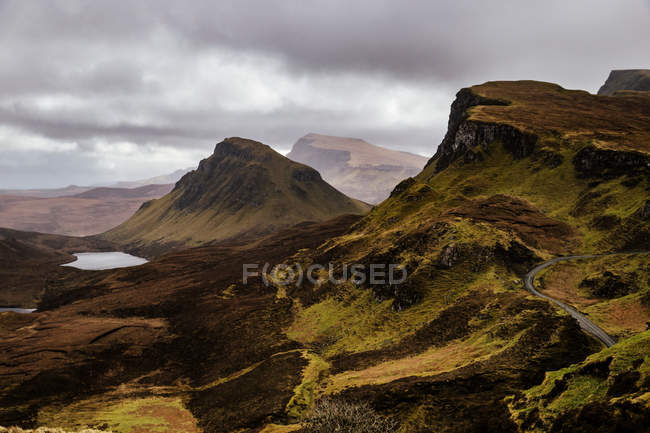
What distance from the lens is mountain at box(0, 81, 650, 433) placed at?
28.6 metres

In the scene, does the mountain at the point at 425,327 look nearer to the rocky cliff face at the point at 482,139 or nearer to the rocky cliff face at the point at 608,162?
the rocky cliff face at the point at 608,162

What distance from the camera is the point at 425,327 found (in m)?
50.3

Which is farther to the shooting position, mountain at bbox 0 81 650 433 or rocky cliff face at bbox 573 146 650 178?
rocky cliff face at bbox 573 146 650 178

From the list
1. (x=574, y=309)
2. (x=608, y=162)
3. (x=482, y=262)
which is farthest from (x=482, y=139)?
(x=574, y=309)

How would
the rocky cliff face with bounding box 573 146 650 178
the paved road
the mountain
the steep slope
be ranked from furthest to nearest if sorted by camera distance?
the rocky cliff face with bounding box 573 146 650 178 → the paved road → the steep slope → the mountain

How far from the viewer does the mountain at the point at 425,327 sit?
1127 inches

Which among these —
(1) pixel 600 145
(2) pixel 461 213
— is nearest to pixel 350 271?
(2) pixel 461 213

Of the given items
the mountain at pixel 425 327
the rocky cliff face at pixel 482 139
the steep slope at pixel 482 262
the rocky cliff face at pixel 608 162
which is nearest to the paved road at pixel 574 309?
the mountain at pixel 425 327

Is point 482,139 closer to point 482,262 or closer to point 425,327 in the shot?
point 482,262

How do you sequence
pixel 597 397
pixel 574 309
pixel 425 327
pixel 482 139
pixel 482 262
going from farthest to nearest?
pixel 482 139
pixel 482 262
pixel 425 327
pixel 574 309
pixel 597 397

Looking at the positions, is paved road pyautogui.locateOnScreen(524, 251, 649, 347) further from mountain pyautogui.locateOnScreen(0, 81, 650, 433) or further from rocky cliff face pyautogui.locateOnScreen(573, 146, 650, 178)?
rocky cliff face pyautogui.locateOnScreen(573, 146, 650, 178)

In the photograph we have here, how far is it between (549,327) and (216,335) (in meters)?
59.3

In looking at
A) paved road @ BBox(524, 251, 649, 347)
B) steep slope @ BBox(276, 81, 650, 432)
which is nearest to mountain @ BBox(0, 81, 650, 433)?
steep slope @ BBox(276, 81, 650, 432)

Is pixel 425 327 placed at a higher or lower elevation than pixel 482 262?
lower
